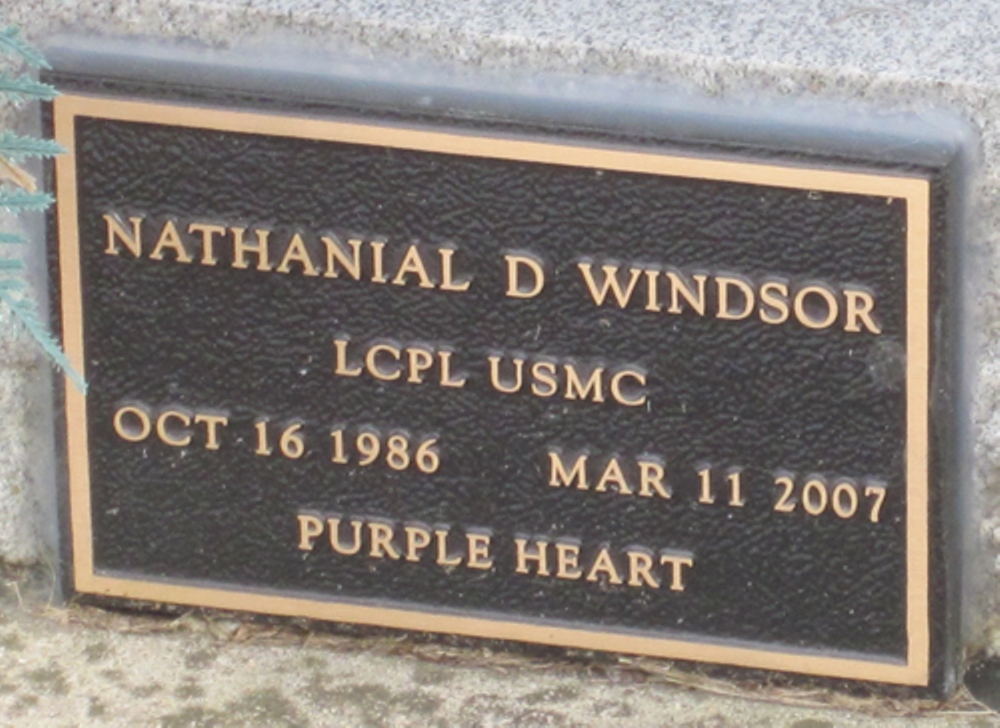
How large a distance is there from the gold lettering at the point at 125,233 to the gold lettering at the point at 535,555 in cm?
59

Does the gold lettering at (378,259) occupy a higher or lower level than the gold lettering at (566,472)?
higher

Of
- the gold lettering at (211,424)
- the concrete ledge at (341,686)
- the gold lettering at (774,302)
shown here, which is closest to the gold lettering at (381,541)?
the concrete ledge at (341,686)

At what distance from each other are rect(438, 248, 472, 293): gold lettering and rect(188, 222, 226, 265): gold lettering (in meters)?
0.27

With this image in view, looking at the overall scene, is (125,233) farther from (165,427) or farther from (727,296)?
(727,296)

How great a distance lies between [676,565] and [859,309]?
0.39 m

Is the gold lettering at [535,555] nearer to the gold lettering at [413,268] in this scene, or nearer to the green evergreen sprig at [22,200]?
the gold lettering at [413,268]

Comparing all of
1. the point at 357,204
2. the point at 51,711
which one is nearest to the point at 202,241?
the point at 357,204

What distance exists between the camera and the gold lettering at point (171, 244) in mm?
2512

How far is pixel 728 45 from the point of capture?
7.70ft

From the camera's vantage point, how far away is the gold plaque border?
7.63ft

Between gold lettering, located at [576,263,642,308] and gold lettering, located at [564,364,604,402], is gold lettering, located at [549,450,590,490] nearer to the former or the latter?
gold lettering, located at [564,364,604,402]

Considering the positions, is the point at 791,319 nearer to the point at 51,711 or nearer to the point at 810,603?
the point at 810,603

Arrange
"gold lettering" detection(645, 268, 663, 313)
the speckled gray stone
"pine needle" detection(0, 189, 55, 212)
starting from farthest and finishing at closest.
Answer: "gold lettering" detection(645, 268, 663, 313) < the speckled gray stone < "pine needle" detection(0, 189, 55, 212)

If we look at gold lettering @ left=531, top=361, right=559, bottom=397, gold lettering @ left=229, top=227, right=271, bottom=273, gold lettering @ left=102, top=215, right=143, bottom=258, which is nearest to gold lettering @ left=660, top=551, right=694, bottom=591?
gold lettering @ left=531, top=361, right=559, bottom=397
